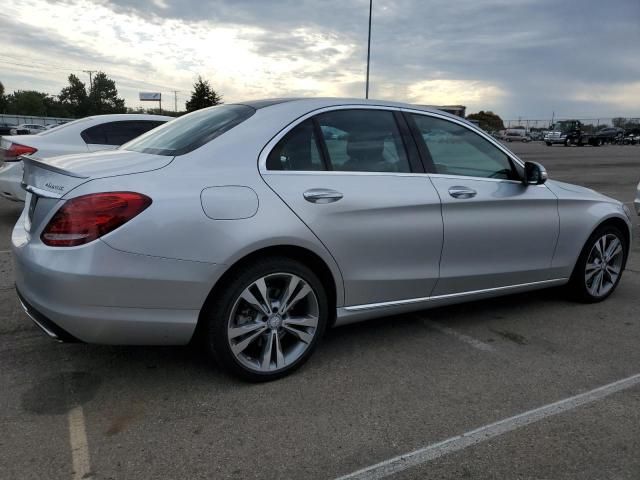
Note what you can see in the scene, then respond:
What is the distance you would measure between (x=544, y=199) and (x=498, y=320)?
1001mm

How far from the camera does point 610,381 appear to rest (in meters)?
3.30

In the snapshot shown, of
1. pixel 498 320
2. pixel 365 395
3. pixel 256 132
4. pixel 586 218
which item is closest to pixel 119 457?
pixel 365 395

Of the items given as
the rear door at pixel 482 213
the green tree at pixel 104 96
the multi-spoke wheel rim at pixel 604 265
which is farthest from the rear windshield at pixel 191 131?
the green tree at pixel 104 96

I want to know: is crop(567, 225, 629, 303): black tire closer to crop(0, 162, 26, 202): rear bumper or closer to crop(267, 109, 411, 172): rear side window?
crop(267, 109, 411, 172): rear side window

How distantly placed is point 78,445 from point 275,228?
1389 millimetres

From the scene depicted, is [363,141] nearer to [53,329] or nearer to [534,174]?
[534,174]

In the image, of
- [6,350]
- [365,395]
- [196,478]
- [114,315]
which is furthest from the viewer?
[6,350]

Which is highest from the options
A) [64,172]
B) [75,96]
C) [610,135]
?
[75,96]

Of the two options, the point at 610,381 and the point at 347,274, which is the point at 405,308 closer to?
the point at 347,274

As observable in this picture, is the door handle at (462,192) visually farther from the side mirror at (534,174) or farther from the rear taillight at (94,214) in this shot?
the rear taillight at (94,214)

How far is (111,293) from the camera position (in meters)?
2.69

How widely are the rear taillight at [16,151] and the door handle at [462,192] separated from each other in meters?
5.62

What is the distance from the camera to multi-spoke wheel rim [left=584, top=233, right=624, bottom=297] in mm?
4709

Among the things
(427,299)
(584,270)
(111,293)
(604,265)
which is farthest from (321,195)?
(604,265)
